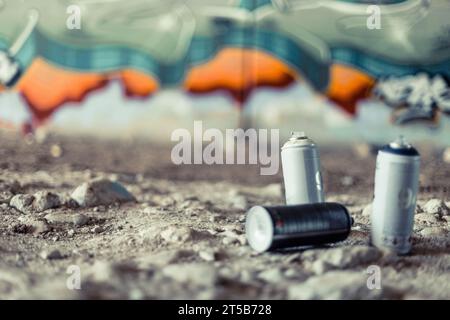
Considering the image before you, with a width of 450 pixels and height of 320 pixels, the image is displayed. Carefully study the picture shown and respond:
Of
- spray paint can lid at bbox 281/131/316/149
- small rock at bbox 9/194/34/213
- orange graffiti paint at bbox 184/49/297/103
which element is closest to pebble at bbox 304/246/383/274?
spray paint can lid at bbox 281/131/316/149

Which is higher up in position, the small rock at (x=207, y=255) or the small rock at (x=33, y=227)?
the small rock at (x=33, y=227)

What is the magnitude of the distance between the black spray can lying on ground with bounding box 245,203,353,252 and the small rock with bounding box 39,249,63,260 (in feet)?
3.55

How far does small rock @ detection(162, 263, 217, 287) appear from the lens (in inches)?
121

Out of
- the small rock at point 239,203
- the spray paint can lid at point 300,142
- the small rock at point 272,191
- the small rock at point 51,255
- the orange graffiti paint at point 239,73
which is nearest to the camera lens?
the small rock at point 51,255

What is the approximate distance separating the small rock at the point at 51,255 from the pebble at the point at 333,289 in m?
1.35

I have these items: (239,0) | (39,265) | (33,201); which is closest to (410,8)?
(239,0)

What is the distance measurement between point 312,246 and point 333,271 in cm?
36

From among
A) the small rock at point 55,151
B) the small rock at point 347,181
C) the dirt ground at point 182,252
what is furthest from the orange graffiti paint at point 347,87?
the small rock at point 55,151

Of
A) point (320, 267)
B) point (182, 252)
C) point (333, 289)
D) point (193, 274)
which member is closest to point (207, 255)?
point (182, 252)

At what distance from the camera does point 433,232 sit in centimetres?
411

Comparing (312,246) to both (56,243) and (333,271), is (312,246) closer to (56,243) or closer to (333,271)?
(333,271)

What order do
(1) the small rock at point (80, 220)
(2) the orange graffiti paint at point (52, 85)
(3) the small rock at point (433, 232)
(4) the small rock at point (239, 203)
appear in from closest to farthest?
(3) the small rock at point (433, 232) → (1) the small rock at point (80, 220) → (4) the small rock at point (239, 203) → (2) the orange graffiti paint at point (52, 85)

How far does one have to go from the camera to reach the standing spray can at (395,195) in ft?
11.1

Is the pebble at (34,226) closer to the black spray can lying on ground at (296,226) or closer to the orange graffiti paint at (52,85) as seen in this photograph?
the black spray can lying on ground at (296,226)
